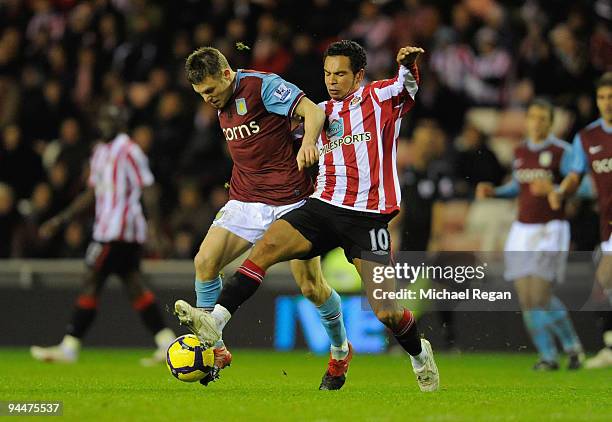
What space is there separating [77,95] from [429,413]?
1075 cm

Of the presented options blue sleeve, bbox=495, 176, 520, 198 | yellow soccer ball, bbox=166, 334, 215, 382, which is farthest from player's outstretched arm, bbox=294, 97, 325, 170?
blue sleeve, bbox=495, 176, 520, 198

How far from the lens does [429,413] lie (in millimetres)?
6387

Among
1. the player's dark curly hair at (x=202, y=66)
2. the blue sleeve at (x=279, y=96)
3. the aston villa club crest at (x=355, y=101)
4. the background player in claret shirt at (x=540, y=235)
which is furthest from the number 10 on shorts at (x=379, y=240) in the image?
the background player in claret shirt at (x=540, y=235)

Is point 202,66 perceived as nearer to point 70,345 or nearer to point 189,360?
point 189,360

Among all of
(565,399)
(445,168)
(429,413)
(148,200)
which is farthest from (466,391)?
(445,168)

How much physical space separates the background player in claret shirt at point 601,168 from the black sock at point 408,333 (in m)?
2.91

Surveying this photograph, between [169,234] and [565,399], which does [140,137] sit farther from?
[565,399]

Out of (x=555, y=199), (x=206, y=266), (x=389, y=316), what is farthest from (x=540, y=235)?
(x=206, y=266)

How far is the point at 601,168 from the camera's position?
1025 cm

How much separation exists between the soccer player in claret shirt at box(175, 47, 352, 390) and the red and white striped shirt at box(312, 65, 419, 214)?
0.22 metres

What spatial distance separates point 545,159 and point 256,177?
371 cm

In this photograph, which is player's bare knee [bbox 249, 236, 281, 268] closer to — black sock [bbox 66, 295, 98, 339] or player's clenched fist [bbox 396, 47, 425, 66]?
player's clenched fist [bbox 396, 47, 425, 66]

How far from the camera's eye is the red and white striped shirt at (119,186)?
1156 cm

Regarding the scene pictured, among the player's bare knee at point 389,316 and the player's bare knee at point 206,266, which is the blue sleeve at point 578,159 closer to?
the player's bare knee at point 389,316
